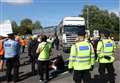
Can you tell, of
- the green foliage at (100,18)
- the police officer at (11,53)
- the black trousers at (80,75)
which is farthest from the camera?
Result: the green foliage at (100,18)

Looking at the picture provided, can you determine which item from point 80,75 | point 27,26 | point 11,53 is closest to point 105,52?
point 80,75

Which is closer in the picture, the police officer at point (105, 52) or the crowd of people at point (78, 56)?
the crowd of people at point (78, 56)

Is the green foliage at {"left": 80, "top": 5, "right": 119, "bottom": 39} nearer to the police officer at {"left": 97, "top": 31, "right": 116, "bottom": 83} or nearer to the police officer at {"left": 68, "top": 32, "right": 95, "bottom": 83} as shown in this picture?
the police officer at {"left": 97, "top": 31, "right": 116, "bottom": 83}

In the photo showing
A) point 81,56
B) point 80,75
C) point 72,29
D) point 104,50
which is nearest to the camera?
point 81,56

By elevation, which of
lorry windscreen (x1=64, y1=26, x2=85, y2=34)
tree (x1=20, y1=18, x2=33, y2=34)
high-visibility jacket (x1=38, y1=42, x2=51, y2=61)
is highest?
tree (x1=20, y1=18, x2=33, y2=34)

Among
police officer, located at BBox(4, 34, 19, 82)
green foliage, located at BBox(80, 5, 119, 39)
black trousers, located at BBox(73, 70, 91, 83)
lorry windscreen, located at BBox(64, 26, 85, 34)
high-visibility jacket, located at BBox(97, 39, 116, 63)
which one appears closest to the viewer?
black trousers, located at BBox(73, 70, 91, 83)

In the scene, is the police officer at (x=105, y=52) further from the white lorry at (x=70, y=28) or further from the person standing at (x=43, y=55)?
the white lorry at (x=70, y=28)

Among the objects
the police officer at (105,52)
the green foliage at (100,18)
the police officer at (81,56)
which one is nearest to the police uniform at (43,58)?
the police officer at (105,52)

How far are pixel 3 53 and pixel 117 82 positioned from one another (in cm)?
441

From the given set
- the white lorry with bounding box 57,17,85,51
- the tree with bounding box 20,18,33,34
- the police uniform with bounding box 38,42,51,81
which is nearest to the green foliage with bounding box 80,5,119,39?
the tree with bounding box 20,18,33,34

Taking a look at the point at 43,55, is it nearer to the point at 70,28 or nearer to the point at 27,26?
the point at 70,28

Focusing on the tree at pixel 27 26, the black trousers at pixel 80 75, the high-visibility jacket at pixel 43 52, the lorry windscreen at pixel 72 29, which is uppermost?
the tree at pixel 27 26

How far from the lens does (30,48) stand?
16.0 meters

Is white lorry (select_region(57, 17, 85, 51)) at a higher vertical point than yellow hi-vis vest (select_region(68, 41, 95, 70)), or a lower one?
higher
